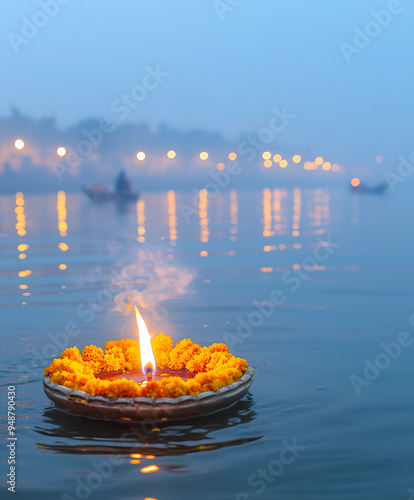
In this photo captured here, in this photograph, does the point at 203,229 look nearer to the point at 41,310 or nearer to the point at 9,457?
the point at 41,310

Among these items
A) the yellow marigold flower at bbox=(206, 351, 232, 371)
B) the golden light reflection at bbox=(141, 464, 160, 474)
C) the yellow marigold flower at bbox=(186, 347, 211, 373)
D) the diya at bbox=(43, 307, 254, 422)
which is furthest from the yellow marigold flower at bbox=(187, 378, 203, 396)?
the golden light reflection at bbox=(141, 464, 160, 474)

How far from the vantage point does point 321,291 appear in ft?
55.1

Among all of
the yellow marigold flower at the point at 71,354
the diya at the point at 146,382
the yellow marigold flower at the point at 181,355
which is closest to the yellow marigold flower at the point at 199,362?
the diya at the point at 146,382

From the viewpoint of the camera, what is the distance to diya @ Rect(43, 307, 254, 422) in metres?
7.32

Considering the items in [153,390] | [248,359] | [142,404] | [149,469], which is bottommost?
[149,469]

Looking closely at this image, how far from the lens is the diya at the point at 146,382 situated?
7324 mm

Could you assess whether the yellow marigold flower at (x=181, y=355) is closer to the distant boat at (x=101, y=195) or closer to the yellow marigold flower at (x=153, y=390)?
the yellow marigold flower at (x=153, y=390)

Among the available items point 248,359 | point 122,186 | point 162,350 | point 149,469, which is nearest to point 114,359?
point 162,350

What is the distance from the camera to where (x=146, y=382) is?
771 centimetres

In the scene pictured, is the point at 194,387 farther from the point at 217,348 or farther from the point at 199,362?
the point at 217,348

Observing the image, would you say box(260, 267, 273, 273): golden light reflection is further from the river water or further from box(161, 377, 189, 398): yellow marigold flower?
box(161, 377, 189, 398): yellow marigold flower

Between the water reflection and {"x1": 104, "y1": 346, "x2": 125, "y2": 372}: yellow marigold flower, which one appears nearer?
the water reflection

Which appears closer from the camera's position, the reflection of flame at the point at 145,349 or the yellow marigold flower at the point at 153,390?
the yellow marigold flower at the point at 153,390

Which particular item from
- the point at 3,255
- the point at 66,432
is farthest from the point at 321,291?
the point at 3,255
